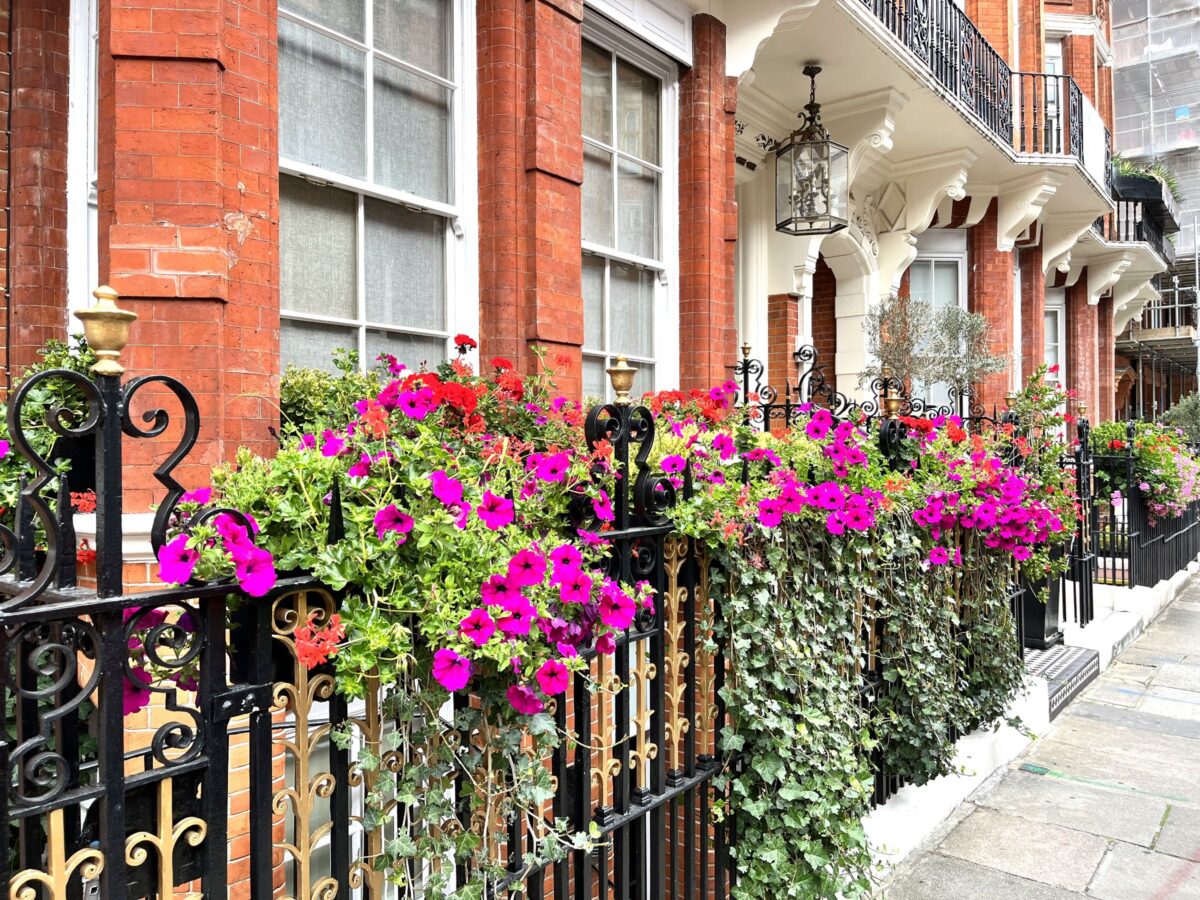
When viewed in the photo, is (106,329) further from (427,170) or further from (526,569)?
(427,170)

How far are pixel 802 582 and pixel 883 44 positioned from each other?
16.9 ft

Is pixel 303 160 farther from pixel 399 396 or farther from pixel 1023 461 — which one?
pixel 1023 461

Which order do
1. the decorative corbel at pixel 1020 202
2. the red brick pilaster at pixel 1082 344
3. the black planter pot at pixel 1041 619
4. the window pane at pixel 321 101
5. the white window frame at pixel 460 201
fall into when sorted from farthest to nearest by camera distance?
the red brick pilaster at pixel 1082 344, the decorative corbel at pixel 1020 202, the black planter pot at pixel 1041 619, the white window frame at pixel 460 201, the window pane at pixel 321 101

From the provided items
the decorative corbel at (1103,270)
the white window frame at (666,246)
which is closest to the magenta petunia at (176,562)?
the white window frame at (666,246)

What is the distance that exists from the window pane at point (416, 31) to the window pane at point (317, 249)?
82 centimetres

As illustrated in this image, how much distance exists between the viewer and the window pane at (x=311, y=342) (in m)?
3.41

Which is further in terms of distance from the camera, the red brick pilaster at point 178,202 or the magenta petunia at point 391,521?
the red brick pilaster at point 178,202

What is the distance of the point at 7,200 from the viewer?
3186mm

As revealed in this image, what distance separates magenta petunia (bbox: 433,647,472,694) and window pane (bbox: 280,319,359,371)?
220cm

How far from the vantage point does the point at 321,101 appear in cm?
353

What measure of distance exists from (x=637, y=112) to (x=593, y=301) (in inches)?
53.6

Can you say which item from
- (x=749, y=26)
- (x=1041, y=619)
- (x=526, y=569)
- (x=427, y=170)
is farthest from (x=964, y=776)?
(x=749, y=26)

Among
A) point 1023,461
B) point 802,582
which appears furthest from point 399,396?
point 1023,461

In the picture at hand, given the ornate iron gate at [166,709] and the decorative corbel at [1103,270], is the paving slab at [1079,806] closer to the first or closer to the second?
the ornate iron gate at [166,709]
